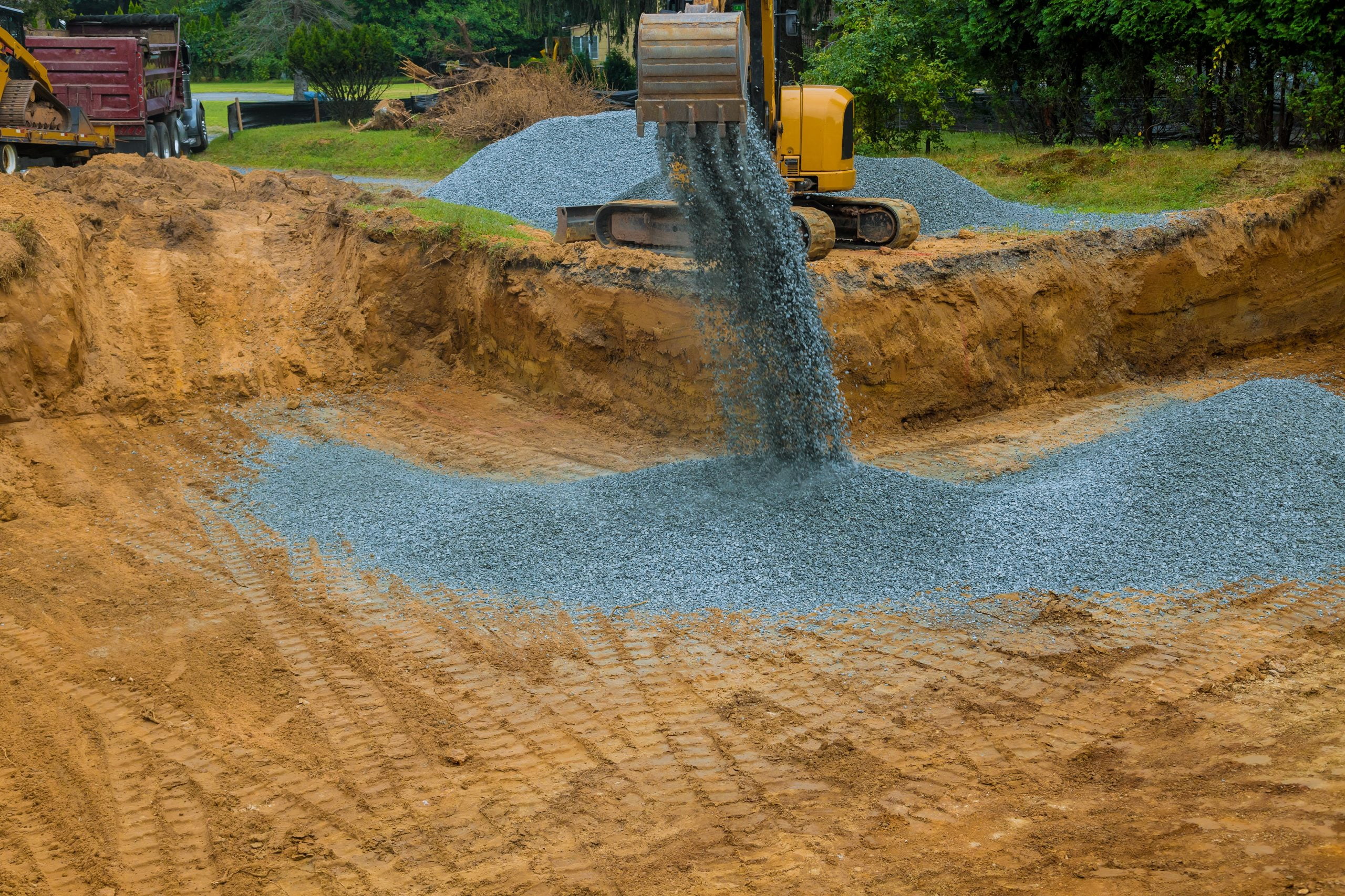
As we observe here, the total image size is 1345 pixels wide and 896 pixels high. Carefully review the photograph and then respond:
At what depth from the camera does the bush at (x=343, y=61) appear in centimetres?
2380

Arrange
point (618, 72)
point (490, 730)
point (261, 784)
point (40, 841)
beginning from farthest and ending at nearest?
1. point (618, 72)
2. point (490, 730)
3. point (261, 784)
4. point (40, 841)

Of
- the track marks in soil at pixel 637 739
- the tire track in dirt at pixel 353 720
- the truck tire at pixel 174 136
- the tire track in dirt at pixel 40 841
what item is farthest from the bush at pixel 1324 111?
the truck tire at pixel 174 136

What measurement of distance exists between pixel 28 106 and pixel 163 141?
4997 millimetres

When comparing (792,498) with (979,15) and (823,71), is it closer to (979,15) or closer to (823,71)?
(823,71)

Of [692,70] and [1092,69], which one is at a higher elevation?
[1092,69]

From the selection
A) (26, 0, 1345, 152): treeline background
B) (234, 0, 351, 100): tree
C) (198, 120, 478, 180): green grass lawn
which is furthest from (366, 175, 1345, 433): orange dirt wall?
(234, 0, 351, 100): tree

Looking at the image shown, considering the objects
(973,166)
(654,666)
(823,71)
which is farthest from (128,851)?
(823,71)

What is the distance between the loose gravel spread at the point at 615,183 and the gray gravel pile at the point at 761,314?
9.85 feet

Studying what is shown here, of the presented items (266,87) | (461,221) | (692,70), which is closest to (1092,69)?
(461,221)

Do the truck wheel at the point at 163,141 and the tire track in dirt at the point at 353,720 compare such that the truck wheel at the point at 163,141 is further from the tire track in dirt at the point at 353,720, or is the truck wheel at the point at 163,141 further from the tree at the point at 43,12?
the tire track in dirt at the point at 353,720

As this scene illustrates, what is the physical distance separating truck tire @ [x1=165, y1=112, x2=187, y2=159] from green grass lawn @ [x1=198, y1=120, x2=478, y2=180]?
0.68 m

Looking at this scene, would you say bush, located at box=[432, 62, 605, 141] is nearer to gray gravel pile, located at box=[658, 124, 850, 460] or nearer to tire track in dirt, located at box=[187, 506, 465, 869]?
gray gravel pile, located at box=[658, 124, 850, 460]

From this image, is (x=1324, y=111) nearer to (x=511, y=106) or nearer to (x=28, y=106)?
(x=511, y=106)

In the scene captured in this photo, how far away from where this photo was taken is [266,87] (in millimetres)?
38656
